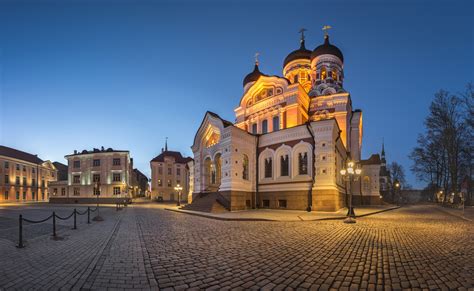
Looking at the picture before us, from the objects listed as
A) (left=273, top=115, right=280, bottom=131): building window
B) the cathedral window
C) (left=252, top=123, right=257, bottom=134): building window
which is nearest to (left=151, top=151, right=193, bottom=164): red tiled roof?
(left=252, top=123, right=257, bottom=134): building window

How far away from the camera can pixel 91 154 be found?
168 feet

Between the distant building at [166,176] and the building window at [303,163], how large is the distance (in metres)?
39.7

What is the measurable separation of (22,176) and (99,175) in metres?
24.5

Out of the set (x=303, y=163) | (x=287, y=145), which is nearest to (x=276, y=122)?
(x=287, y=145)

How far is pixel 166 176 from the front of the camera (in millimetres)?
62562

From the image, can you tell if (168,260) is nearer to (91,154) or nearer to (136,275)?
(136,275)

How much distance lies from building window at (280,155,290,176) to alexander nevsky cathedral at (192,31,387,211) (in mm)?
97

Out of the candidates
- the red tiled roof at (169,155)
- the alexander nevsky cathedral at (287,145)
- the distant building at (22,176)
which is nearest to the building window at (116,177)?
the red tiled roof at (169,155)

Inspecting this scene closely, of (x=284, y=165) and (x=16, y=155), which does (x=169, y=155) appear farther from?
(x=284, y=165)

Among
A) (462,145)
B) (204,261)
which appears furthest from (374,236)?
(462,145)

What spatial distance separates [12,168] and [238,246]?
6978 centimetres

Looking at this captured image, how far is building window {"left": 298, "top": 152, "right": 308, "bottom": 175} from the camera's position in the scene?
23.7m

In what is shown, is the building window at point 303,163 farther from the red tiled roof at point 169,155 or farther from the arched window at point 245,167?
the red tiled roof at point 169,155

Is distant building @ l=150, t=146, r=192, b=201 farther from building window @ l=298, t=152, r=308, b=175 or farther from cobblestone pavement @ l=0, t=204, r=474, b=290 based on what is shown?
cobblestone pavement @ l=0, t=204, r=474, b=290
